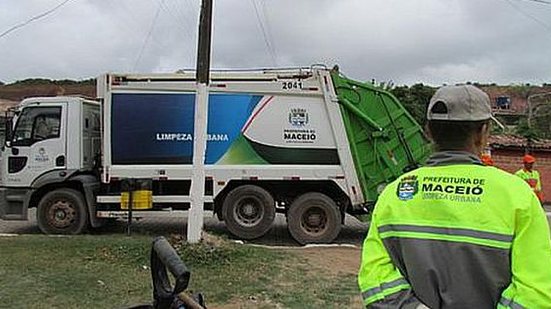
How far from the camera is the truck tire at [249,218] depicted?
11539 mm

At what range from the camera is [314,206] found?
11.7 meters

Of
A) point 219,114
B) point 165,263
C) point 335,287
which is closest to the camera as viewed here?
point 165,263

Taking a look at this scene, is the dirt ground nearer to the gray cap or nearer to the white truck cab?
the white truck cab

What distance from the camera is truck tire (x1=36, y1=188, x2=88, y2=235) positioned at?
38.5 feet

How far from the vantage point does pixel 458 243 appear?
1.96 m

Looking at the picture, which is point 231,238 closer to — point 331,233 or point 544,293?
point 331,233

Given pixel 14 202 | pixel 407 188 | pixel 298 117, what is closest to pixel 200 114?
pixel 298 117

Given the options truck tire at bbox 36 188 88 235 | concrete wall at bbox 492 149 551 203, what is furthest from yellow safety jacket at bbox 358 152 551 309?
concrete wall at bbox 492 149 551 203

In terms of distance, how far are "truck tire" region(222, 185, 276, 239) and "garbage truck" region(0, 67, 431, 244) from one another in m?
0.02

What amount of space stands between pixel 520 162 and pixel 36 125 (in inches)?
666

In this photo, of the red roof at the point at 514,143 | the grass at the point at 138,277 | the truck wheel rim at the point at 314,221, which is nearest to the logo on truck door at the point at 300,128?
the truck wheel rim at the point at 314,221

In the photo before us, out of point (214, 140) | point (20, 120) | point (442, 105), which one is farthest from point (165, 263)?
point (20, 120)

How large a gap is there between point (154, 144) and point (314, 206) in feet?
9.54

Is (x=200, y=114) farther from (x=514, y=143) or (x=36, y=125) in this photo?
(x=514, y=143)
